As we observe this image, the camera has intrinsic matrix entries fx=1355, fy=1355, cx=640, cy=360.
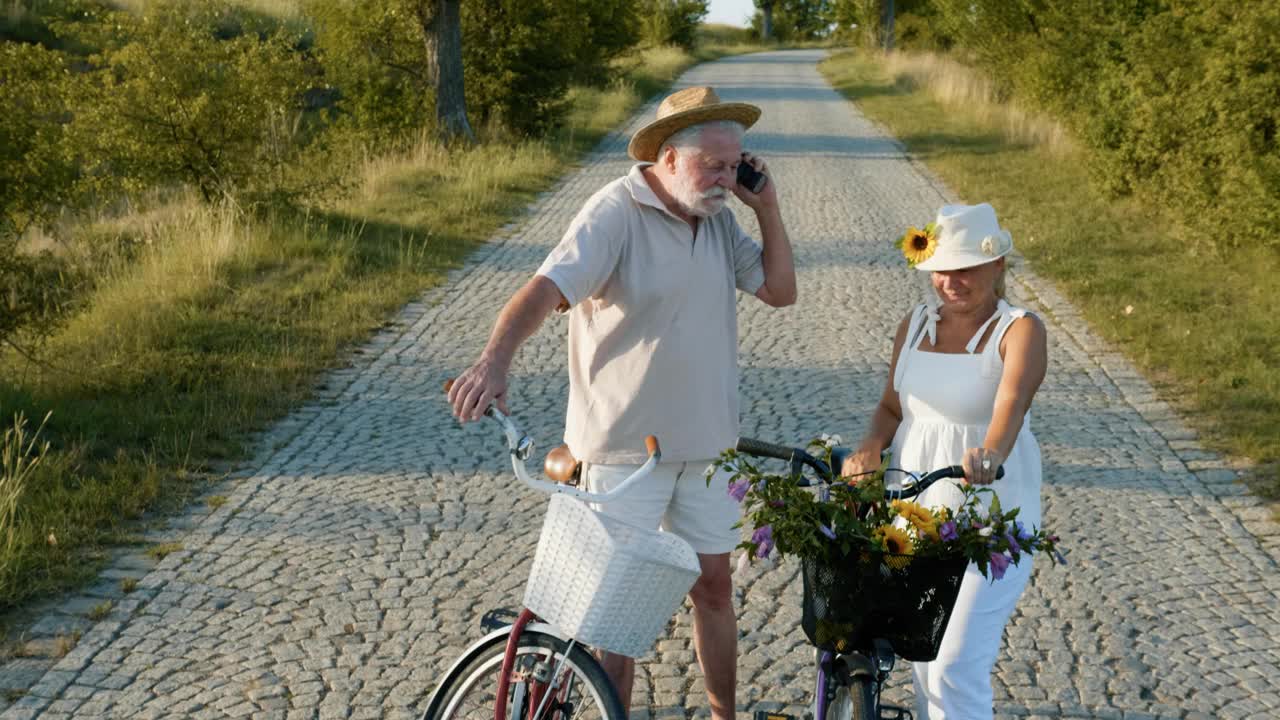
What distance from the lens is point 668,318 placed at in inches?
148

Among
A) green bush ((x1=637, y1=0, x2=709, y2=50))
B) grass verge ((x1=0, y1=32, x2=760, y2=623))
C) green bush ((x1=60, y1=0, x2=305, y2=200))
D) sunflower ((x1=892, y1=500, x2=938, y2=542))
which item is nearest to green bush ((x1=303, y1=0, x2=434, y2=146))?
grass verge ((x1=0, y1=32, x2=760, y2=623))

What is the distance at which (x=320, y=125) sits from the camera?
25.3 meters

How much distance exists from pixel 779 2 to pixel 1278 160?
9428 centimetres

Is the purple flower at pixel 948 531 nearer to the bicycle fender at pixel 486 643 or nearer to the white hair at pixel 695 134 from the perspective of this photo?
the bicycle fender at pixel 486 643

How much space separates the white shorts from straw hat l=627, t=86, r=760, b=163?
899mm

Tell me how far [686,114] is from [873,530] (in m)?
1.24

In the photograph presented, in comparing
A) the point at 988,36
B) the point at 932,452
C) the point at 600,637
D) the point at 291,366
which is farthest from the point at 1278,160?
the point at 988,36

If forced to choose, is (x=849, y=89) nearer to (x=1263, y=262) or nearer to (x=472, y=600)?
(x=1263, y=262)

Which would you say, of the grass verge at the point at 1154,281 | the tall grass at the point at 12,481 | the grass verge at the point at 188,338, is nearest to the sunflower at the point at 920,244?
the grass verge at the point at 188,338

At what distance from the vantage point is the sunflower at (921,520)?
313cm

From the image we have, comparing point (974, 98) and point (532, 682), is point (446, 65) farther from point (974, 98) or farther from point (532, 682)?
point (532, 682)

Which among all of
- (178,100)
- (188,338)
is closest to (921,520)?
(188,338)

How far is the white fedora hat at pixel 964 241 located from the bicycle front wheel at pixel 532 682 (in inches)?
55.9

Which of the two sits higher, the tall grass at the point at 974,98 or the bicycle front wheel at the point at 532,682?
the bicycle front wheel at the point at 532,682
